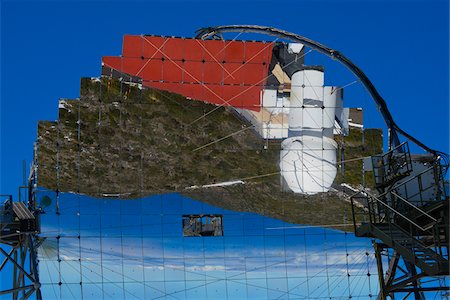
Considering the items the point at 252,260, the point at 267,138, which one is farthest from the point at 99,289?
the point at 267,138

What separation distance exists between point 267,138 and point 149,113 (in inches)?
121

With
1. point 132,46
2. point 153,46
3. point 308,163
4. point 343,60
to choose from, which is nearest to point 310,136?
point 308,163

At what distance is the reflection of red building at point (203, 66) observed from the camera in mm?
19625

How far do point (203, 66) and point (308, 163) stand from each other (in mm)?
3683

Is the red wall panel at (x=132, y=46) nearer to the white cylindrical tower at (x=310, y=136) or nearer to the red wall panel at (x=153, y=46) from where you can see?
the red wall panel at (x=153, y=46)

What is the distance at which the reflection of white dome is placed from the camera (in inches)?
790

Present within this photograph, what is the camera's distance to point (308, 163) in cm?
2036

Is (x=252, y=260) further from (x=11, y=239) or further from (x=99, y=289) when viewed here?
(x=11, y=239)

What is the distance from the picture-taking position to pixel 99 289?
18.9m

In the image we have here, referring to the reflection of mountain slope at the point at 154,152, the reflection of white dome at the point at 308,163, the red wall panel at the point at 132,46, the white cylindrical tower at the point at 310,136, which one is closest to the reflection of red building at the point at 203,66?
the red wall panel at the point at 132,46

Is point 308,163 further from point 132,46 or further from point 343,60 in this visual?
point 132,46

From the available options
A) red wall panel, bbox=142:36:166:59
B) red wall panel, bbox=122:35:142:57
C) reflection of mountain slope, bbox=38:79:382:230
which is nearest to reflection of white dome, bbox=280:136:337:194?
reflection of mountain slope, bbox=38:79:382:230

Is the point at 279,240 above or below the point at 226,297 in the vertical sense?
above

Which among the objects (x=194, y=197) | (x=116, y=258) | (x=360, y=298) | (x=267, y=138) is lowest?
(x=360, y=298)
